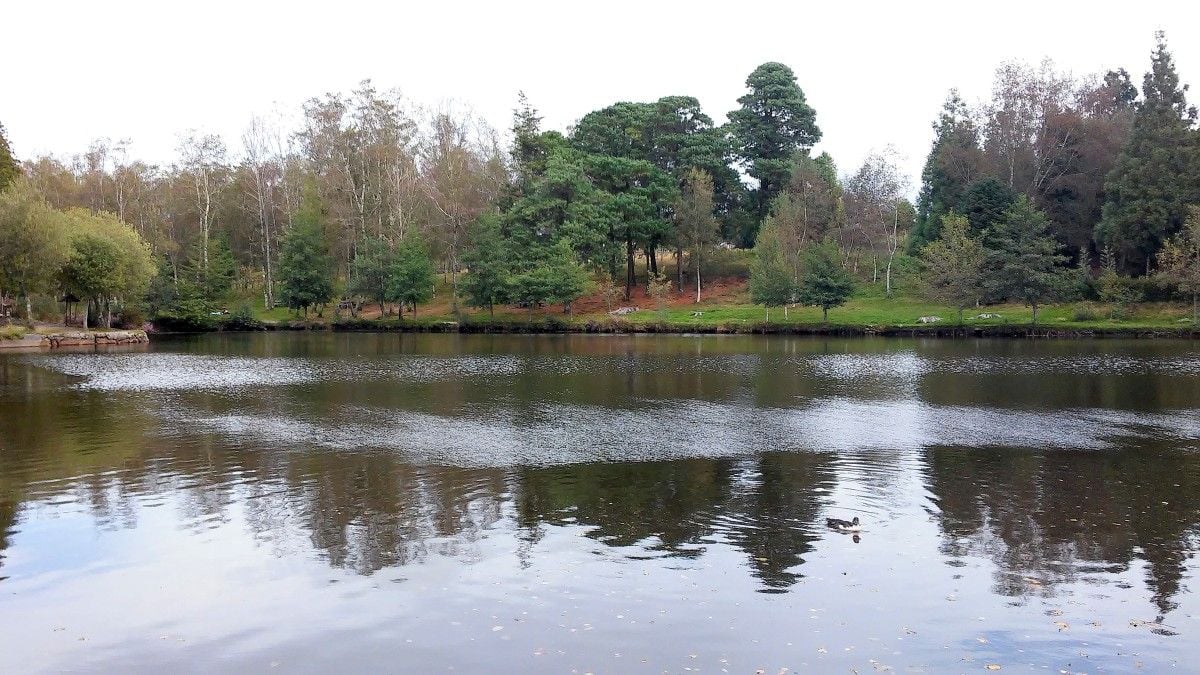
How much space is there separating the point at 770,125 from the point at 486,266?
31.2 metres

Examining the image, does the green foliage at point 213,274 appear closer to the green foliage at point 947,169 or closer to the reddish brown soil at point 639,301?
the reddish brown soil at point 639,301

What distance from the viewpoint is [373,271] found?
2945 inches

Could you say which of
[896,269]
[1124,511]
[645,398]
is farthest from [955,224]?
[1124,511]

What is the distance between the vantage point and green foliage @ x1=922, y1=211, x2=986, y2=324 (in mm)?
61062

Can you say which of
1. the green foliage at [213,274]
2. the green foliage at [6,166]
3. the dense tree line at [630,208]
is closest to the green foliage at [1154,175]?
the dense tree line at [630,208]

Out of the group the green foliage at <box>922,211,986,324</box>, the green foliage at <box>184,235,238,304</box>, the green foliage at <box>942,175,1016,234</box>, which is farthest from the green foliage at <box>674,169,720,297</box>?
the green foliage at <box>184,235,238,304</box>

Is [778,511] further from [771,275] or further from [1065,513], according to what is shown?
[771,275]

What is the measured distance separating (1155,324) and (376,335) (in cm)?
5463

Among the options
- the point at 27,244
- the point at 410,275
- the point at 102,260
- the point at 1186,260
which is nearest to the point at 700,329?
the point at 410,275

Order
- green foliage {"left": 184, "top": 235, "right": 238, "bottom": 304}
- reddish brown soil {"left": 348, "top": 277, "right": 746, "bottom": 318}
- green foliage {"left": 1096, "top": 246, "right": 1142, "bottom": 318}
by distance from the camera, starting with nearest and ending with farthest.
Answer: green foliage {"left": 1096, "top": 246, "right": 1142, "bottom": 318}
reddish brown soil {"left": 348, "top": 277, "right": 746, "bottom": 318}
green foliage {"left": 184, "top": 235, "right": 238, "bottom": 304}

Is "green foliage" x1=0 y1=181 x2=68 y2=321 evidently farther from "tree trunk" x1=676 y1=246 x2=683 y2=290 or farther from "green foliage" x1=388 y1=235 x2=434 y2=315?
"tree trunk" x1=676 y1=246 x2=683 y2=290

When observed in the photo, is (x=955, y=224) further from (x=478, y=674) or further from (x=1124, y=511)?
(x=478, y=674)

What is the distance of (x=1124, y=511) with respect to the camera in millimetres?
15070

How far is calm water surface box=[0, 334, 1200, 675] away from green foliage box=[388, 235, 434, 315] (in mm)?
43118
